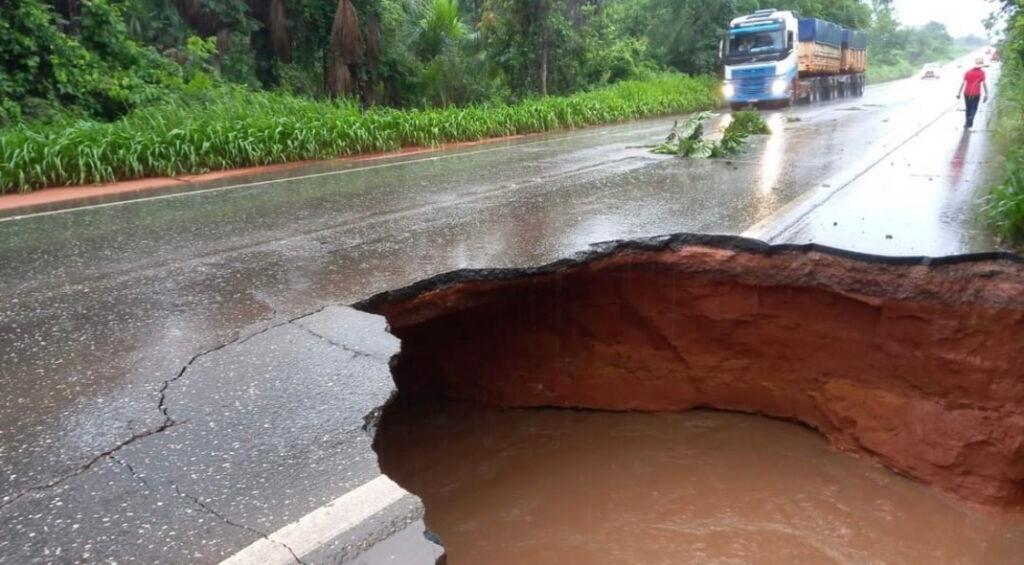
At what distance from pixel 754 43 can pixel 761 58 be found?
635 millimetres

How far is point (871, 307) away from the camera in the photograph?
15.7ft

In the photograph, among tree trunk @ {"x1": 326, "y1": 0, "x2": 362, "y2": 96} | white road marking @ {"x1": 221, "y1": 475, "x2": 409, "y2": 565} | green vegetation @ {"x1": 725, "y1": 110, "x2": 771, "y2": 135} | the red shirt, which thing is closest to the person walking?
the red shirt

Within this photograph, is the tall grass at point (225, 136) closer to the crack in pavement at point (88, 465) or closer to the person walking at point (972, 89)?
the crack in pavement at point (88, 465)

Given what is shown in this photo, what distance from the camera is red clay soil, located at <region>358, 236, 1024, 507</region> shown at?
179 inches

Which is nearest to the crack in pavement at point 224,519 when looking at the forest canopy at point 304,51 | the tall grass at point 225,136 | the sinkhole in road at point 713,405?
the sinkhole in road at point 713,405

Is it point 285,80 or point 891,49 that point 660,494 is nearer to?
point 285,80

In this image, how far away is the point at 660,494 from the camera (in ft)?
16.8

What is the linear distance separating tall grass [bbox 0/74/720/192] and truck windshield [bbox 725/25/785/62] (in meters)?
9.88

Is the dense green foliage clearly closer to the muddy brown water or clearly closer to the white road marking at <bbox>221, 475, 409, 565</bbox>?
the muddy brown water

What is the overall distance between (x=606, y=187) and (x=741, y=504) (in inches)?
160

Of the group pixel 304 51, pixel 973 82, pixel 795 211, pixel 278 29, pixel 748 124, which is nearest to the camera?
pixel 795 211

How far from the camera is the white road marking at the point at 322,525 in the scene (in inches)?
85.1

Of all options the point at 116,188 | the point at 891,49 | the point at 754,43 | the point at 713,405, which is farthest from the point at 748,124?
the point at 891,49

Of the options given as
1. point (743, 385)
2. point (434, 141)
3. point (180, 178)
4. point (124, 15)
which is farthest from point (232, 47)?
point (743, 385)
